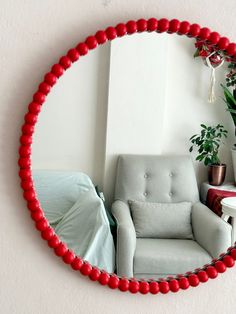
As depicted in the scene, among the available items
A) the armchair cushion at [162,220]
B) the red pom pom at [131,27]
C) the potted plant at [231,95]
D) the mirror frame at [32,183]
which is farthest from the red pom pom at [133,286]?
the red pom pom at [131,27]

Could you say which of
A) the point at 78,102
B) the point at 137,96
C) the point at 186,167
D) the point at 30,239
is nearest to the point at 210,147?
the point at 186,167

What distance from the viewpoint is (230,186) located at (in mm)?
1098

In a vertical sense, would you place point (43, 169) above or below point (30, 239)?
above

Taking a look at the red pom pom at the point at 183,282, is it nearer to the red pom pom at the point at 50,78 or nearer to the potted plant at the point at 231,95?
the potted plant at the point at 231,95

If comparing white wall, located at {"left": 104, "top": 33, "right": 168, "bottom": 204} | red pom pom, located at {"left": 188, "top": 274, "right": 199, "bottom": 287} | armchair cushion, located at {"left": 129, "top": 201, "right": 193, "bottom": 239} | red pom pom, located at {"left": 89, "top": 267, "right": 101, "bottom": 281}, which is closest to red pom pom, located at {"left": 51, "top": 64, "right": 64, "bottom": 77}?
white wall, located at {"left": 104, "top": 33, "right": 168, "bottom": 204}

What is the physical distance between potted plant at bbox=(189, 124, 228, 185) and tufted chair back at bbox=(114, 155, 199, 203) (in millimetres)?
35

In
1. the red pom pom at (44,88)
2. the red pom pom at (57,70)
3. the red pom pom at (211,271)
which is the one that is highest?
the red pom pom at (57,70)

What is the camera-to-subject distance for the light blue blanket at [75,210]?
1054 mm

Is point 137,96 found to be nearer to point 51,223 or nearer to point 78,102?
point 78,102

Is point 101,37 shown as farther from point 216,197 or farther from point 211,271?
point 211,271

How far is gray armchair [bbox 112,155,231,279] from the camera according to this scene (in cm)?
106

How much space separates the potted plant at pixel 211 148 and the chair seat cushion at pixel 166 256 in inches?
6.0

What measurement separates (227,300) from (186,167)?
0.36 m

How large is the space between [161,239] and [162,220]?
4 cm
